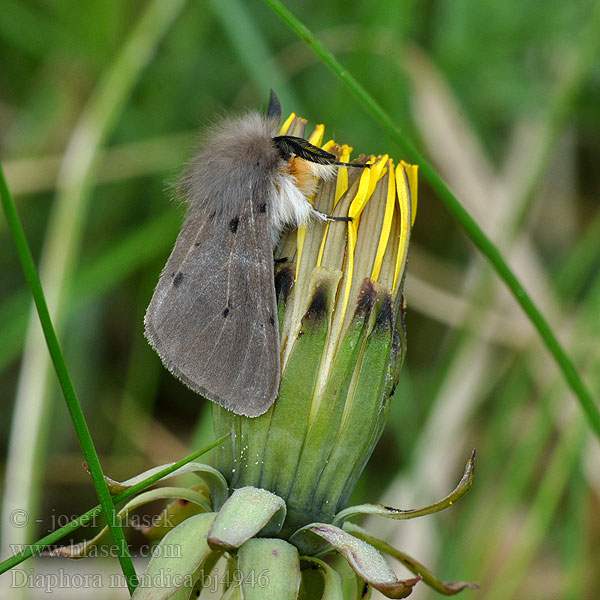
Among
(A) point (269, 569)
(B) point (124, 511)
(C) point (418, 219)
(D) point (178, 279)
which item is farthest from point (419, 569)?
(C) point (418, 219)

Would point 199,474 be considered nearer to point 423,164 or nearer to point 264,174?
point 264,174

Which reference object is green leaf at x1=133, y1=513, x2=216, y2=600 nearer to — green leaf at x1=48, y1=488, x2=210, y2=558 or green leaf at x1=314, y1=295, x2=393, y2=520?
green leaf at x1=48, y1=488, x2=210, y2=558

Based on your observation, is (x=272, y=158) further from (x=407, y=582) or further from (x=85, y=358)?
(x=85, y=358)

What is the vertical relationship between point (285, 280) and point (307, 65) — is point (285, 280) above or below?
below

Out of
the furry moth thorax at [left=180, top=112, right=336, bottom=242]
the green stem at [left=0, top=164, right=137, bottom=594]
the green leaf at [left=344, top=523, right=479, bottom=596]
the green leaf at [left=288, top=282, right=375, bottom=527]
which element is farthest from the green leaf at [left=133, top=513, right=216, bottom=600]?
the furry moth thorax at [left=180, top=112, right=336, bottom=242]

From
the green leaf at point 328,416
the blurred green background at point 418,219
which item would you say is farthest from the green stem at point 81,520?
the blurred green background at point 418,219

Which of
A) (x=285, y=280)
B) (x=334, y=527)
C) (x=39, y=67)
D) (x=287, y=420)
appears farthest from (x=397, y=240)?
(x=39, y=67)
